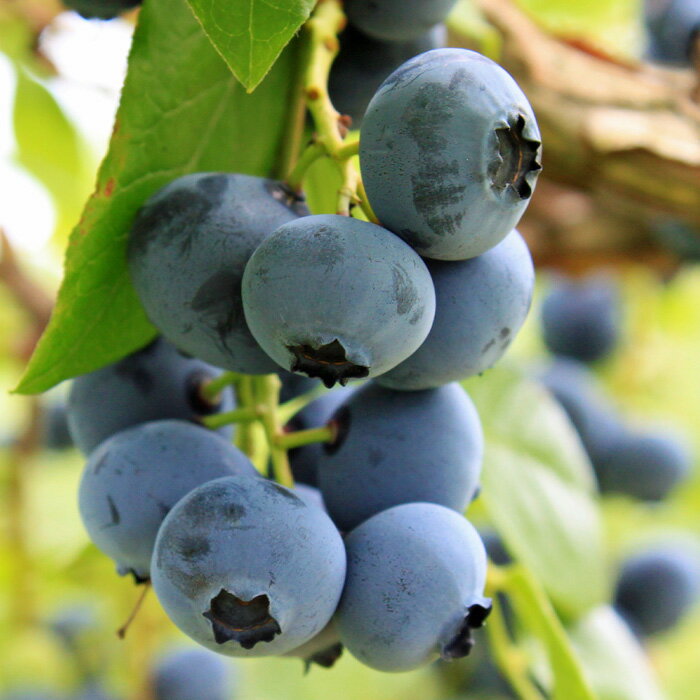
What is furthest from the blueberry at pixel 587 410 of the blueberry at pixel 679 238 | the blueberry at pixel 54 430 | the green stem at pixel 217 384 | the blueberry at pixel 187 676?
the green stem at pixel 217 384

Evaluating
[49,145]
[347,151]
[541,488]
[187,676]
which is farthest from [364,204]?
[187,676]

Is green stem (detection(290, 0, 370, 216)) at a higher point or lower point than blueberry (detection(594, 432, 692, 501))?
higher

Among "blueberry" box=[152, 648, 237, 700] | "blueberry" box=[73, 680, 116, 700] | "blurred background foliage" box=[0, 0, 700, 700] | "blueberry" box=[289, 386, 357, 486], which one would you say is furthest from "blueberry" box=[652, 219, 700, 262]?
"blueberry" box=[73, 680, 116, 700]

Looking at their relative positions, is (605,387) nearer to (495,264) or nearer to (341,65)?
(341,65)

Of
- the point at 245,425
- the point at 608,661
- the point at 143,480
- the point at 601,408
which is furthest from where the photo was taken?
the point at 601,408

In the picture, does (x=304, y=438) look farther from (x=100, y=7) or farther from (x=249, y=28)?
→ (x=100, y=7)

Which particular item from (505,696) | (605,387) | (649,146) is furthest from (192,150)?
(605,387)

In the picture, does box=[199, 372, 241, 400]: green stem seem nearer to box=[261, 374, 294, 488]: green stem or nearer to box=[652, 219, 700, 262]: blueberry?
box=[261, 374, 294, 488]: green stem
